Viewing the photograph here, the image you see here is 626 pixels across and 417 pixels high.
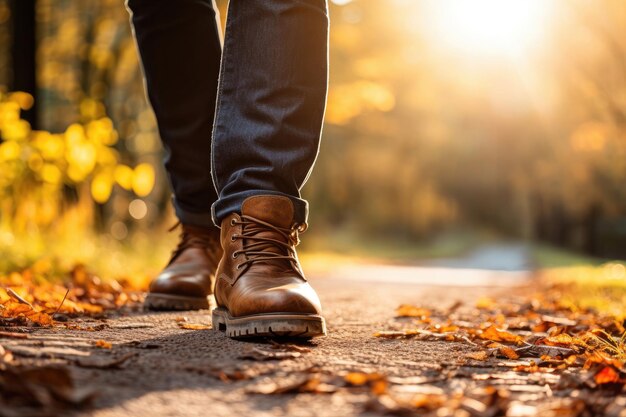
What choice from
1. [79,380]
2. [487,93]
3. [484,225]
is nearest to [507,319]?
[79,380]

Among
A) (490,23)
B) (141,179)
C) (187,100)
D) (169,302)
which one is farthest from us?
(490,23)

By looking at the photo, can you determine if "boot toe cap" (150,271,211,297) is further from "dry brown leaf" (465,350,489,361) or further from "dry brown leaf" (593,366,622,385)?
"dry brown leaf" (593,366,622,385)

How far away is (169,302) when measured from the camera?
243cm

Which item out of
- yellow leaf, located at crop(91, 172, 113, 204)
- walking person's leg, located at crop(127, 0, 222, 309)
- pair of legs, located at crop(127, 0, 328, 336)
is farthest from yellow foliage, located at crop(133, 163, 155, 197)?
pair of legs, located at crop(127, 0, 328, 336)

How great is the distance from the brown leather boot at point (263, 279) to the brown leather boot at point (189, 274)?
472 mm

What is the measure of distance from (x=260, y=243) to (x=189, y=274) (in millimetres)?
631

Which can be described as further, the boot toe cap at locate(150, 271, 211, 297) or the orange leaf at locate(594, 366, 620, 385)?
the boot toe cap at locate(150, 271, 211, 297)

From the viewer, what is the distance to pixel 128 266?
4910 millimetres

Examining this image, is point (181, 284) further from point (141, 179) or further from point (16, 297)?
point (141, 179)

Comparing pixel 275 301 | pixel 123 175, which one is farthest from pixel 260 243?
pixel 123 175

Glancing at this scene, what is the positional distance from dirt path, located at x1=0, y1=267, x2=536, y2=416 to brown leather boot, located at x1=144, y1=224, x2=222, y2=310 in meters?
0.32

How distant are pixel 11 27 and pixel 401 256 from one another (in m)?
14.1

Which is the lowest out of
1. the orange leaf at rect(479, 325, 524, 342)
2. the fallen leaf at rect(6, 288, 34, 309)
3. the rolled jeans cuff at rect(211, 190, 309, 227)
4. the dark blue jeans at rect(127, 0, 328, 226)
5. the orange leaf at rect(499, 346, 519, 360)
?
the orange leaf at rect(499, 346, 519, 360)

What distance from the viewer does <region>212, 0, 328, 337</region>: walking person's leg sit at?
192cm
